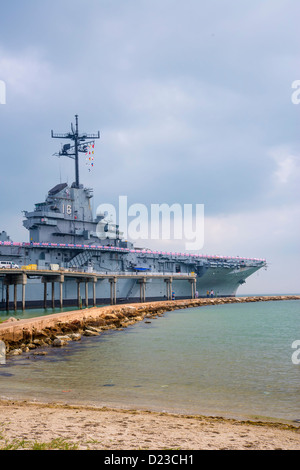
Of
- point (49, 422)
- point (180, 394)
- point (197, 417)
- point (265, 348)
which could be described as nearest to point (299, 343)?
point (265, 348)

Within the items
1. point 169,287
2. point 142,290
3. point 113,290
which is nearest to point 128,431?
point 113,290

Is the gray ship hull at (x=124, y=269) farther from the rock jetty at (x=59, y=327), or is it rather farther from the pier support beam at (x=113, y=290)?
the rock jetty at (x=59, y=327)

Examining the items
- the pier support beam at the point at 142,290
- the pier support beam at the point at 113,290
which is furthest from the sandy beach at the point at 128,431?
the pier support beam at the point at 142,290

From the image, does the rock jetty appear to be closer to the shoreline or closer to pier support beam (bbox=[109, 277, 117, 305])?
the shoreline

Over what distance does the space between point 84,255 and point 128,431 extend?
4668 centimetres

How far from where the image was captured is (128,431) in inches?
280

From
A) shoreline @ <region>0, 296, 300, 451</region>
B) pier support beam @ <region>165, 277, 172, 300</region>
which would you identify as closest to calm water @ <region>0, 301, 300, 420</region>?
shoreline @ <region>0, 296, 300, 451</region>

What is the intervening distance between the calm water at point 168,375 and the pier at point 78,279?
2018 cm

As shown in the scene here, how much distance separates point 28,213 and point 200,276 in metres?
27.3

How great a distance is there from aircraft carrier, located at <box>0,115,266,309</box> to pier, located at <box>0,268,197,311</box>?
49cm

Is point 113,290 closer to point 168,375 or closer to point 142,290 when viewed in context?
point 142,290

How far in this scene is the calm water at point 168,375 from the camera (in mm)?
10211
